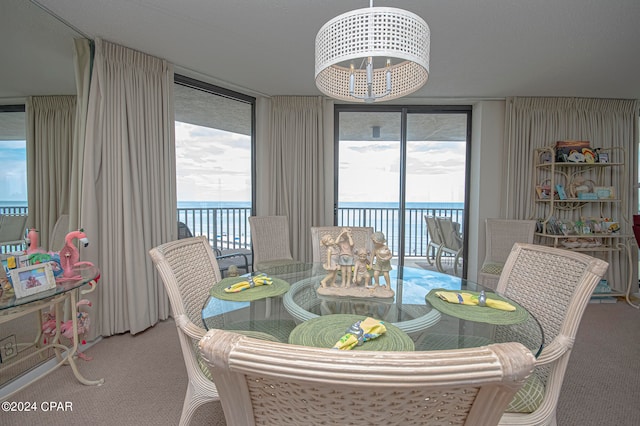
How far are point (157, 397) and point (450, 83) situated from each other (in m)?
3.79

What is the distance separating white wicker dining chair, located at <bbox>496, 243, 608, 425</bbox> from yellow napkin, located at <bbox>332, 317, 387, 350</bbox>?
55 cm

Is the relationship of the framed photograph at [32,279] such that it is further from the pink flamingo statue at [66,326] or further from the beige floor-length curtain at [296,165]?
the beige floor-length curtain at [296,165]

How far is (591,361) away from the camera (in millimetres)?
2168

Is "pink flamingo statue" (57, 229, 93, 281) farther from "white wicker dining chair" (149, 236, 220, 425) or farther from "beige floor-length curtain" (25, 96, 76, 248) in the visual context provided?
"white wicker dining chair" (149, 236, 220, 425)

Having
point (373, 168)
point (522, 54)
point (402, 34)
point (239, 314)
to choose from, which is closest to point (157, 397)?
point (239, 314)

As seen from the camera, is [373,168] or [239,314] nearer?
[239,314]

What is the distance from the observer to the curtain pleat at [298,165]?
3.71 metres

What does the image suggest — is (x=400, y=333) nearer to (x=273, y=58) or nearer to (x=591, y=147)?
(x=273, y=58)

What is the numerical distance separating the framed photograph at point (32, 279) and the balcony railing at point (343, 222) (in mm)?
1568

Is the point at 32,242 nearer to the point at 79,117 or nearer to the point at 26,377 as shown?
the point at 26,377

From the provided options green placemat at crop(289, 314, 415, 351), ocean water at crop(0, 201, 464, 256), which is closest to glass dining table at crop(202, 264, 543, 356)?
green placemat at crop(289, 314, 415, 351)

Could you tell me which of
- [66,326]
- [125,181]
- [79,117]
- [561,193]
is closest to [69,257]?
[66,326]

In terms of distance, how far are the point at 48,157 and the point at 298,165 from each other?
2.37 meters

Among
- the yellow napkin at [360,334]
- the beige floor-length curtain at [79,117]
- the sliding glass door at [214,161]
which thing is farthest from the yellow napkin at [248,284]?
the sliding glass door at [214,161]
